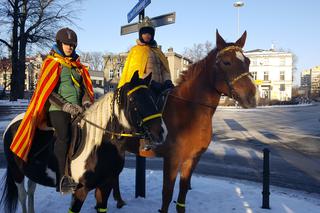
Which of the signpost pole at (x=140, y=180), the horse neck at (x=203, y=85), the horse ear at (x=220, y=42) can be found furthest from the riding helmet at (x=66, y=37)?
the signpost pole at (x=140, y=180)

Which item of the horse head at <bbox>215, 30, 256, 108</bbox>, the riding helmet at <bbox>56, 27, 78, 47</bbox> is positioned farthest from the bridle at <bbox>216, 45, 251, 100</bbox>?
the riding helmet at <bbox>56, 27, 78, 47</bbox>

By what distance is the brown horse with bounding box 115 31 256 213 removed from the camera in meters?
4.29

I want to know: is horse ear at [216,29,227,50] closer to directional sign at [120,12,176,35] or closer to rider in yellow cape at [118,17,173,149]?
rider in yellow cape at [118,17,173,149]

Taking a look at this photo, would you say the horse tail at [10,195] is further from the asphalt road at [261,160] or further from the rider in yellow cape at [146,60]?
the asphalt road at [261,160]

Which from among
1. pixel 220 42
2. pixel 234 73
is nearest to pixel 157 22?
pixel 220 42

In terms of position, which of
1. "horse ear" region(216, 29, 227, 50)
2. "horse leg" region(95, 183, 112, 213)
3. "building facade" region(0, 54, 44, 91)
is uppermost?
"building facade" region(0, 54, 44, 91)

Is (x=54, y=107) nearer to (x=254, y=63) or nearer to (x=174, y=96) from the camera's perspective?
(x=174, y=96)

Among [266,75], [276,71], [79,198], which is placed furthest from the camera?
[266,75]

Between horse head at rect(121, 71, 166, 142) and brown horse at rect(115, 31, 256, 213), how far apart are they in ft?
3.95

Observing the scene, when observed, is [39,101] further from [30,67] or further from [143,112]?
[30,67]

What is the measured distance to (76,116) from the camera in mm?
3688

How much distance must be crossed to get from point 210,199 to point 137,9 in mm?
3815

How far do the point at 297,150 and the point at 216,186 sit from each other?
6.62 metres

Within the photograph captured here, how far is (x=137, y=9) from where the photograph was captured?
229 inches
